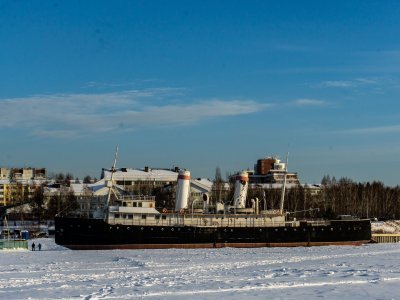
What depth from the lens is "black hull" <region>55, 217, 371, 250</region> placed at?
5681cm

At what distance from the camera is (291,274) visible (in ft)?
87.8

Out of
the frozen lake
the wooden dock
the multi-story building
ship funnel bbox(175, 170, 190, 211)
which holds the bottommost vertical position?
the frozen lake

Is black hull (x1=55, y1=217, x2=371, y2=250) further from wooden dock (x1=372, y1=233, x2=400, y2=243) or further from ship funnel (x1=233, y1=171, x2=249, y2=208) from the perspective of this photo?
wooden dock (x1=372, y1=233, x2=400, y2=243)

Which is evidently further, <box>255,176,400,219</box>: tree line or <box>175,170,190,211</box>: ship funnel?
<box>255,176,400,219</box>: tree line

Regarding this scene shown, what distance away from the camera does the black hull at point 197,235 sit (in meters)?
56.8

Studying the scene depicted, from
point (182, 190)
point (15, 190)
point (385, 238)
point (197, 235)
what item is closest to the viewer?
point (197, 235)

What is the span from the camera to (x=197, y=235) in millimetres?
60469

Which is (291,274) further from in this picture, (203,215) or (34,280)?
(203,215)

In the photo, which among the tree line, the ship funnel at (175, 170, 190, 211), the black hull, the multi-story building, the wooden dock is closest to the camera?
the black hull

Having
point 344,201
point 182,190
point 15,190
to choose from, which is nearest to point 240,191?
point 182,190

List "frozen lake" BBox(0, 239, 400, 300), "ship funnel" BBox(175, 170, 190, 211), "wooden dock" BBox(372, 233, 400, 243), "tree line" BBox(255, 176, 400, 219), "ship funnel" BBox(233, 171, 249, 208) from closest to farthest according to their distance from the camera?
"frozen lake" BBox(0, 239, 400, 300) < "ship funnel" BBox(175, 170, 190, 211) < "ship funnel" BBox(233, 171, 249, 208) < "wooden dock" BBox(372, 233, 400, 243) < "tree line" BBox(255, 176, 400, 219)

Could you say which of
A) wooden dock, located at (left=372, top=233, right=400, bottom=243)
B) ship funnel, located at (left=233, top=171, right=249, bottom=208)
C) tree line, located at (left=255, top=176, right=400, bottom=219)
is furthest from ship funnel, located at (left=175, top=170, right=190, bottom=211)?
tree line, located at (left=255, top=176, right=400, bottom=219)

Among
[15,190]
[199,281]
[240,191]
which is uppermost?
[15,190]

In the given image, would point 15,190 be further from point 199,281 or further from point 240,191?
point 199,281
